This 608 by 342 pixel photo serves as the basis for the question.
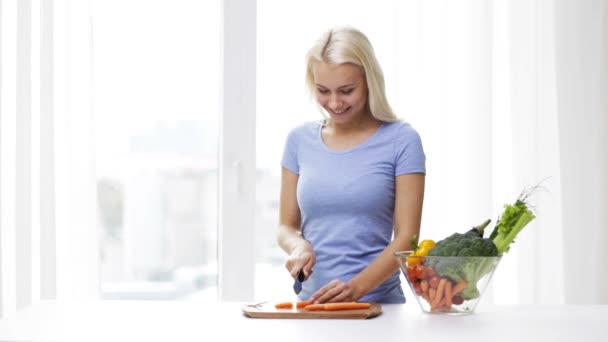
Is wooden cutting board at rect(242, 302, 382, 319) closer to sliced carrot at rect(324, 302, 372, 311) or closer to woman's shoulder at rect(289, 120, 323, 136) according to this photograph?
sliced carrot at rect(324, 302, 372, 311)

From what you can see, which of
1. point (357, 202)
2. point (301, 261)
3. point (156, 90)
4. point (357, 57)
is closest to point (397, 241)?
point (357, 202)

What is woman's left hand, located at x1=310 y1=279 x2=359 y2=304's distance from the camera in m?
1.97

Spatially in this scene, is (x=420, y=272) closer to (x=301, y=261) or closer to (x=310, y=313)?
(x=310, y=313)

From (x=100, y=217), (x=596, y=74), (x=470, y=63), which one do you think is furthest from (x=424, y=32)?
(x=100, y=217)

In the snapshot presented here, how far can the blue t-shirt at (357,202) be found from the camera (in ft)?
7.42

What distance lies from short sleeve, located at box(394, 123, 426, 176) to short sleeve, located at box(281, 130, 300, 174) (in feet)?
1.02

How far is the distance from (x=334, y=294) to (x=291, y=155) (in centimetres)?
58

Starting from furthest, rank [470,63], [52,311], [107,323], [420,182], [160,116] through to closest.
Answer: [160,116]
[470,63]
[420,182]
[52,311]
[107,323]

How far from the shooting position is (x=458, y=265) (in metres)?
1.74

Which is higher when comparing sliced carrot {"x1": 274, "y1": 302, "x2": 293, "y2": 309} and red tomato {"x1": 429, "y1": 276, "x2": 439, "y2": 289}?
red tomato {"x1": 429, "y1": 276, "x2": 439, "y2": 289}

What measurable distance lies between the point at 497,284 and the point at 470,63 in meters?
0.91

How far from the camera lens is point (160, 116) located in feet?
11.9

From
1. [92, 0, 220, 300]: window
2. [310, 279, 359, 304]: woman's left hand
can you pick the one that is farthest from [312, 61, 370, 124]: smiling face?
[92, 0, 220, 300]: window

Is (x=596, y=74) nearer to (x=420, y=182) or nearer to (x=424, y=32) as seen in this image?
(x=424, y=32)
